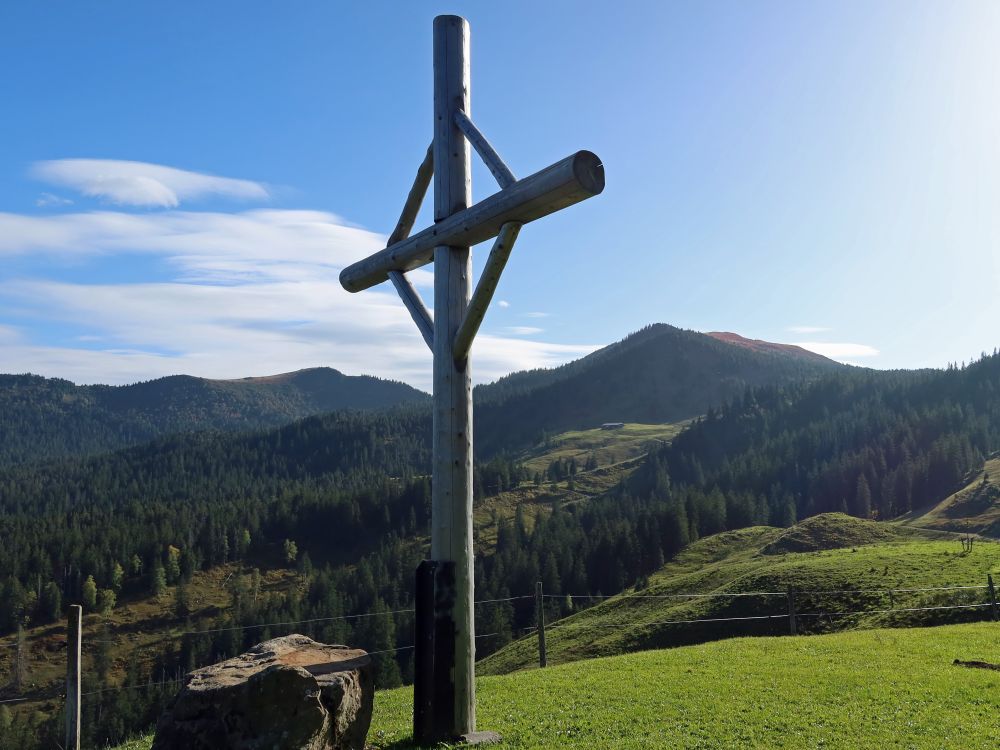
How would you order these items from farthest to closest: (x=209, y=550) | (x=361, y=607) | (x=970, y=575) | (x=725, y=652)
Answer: (x=209, y=550), (x=361, y=607), (x=970, y=575), (x=725, y=652)

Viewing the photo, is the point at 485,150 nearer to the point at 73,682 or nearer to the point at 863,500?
the point at 73,682

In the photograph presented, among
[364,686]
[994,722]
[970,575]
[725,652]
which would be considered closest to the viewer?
[364,686]

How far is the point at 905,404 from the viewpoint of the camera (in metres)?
178

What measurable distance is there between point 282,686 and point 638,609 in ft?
138

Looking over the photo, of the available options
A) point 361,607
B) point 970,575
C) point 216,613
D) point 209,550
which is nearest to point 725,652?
point 970,575

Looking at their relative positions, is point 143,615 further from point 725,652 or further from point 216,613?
point 725,652

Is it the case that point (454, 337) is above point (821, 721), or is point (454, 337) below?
above

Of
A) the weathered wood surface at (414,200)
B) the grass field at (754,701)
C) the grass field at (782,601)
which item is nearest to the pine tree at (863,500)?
the grass field at (782,601)

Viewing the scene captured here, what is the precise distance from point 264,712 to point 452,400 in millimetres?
4420

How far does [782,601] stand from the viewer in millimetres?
37656

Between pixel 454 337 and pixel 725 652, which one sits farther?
pixel 725 652

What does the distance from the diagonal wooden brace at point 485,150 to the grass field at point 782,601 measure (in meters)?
27.3

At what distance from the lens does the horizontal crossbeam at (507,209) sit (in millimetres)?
8289

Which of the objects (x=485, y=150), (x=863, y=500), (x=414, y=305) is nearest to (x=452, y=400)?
(x=414, y=305)
